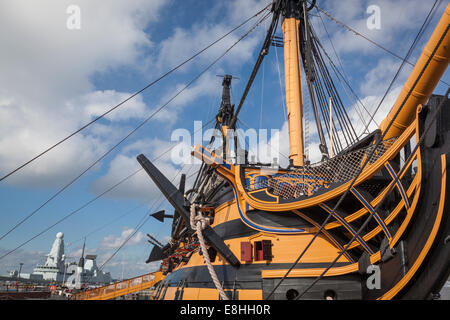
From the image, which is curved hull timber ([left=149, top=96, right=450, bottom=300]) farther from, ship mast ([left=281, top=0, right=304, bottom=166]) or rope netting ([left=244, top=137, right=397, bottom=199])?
ship mast ([left=281, top=0, right=304, bottom=166])

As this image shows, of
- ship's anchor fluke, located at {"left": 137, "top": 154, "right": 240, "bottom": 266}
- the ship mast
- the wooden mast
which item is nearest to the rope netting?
the wooden mast

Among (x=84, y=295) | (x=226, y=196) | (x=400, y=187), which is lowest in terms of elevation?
(x=84, y=295)

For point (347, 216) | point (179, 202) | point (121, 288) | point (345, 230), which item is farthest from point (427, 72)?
point (121, 288)

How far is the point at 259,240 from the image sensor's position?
791 centimetres

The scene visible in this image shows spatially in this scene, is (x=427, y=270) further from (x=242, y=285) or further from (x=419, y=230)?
(x=242, y=285)

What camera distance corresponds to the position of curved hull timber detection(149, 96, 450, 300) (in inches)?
175

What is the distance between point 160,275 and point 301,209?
16745 mm

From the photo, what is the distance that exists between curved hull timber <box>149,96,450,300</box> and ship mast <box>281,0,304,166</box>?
2.11m

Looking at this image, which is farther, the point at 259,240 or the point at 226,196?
the point at 226,196

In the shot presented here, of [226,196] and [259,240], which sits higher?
[226,196]

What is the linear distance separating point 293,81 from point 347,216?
685 cm

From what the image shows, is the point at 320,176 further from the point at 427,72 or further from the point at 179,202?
the point at 179,202

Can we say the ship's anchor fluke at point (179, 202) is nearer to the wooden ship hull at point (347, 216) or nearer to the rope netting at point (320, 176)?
the wooden ship hull at point (347, 216)
